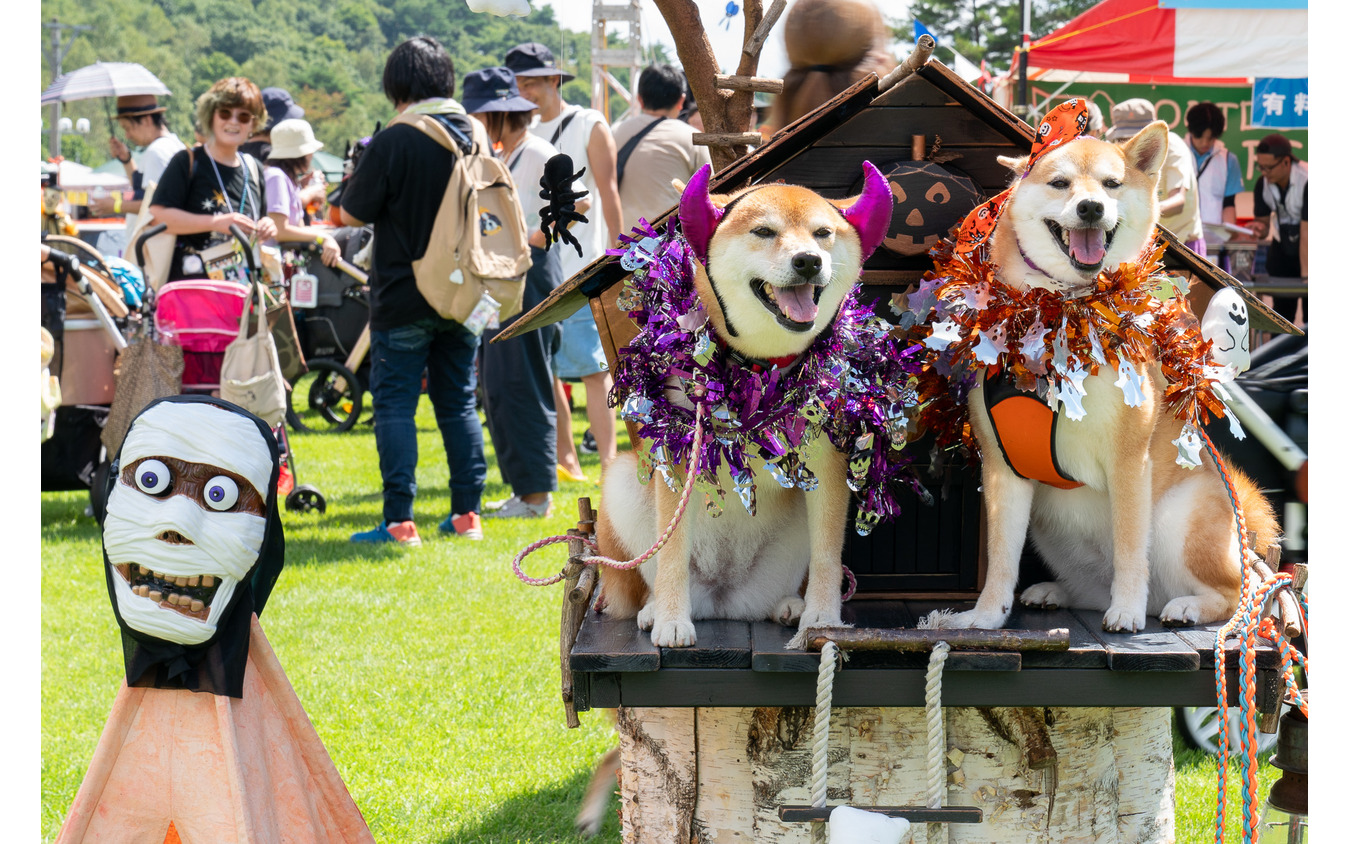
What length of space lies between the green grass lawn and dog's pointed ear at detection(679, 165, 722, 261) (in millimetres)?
1770

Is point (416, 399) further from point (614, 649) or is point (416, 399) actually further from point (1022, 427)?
point (1022, 427)

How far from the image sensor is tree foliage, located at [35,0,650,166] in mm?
59625

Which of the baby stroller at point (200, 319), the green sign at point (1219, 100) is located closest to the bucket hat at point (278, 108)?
the baby stroller at point (200, 319)

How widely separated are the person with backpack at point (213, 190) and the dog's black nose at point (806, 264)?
414cm

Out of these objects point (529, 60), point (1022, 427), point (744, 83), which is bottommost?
point (1022, 427)

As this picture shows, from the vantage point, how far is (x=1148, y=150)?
2.08 m

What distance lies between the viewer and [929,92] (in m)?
2.42

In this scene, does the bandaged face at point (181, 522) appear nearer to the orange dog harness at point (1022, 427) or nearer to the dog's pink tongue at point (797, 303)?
the dog's pink tongue at point (797, 303)

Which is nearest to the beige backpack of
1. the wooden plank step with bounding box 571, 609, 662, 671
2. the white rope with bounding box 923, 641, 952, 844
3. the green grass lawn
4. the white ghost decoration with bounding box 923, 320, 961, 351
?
the green grass lawn

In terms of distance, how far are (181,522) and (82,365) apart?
406 cm

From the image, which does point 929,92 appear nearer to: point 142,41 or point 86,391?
point 86,391

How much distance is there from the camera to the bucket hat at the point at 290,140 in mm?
9055

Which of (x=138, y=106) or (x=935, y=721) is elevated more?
(x=138, y=106)

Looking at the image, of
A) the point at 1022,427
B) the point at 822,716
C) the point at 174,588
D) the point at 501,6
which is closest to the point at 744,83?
the point at 501,6
